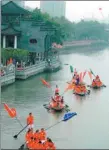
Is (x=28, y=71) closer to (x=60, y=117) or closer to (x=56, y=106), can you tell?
(x=56, y=106)

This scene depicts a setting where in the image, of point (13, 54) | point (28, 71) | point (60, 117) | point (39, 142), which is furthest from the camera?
point (13, 54)

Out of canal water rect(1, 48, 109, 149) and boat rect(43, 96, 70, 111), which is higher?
boat rect(43, 96, 70, 111)

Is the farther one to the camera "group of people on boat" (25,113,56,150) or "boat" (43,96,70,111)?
"boat" (43,96,70,111)

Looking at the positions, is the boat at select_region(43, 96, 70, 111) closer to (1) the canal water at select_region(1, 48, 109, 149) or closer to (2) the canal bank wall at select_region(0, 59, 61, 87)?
(1) the canal water at select_region(1, 48, 109, 149)

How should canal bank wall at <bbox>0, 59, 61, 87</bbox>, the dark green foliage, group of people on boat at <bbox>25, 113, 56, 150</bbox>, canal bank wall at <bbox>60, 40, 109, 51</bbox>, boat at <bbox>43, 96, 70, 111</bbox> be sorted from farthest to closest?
canal bank wall at <bbox>60, 40, 109, 51</bbox> < the dark green foliage < canal bank wall at <bbox>0, 59, 61, 87</bbox> < boat at <bbox>43, 96, 70, 111</bbox> < group of people on boat at <bbox>25, 113, 56, 150</bbox>

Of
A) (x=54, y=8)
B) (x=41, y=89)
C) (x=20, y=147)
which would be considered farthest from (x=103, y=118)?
(x=54, y=8)

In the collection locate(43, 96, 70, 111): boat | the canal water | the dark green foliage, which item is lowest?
the canal water

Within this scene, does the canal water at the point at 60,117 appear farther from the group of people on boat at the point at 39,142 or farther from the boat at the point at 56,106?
the group of people on boat at the point at 39,142

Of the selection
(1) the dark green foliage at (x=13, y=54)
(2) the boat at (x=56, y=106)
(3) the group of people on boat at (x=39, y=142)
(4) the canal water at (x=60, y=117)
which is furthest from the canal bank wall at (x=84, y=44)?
(3) the group of people on boat at (x=39, y=142)

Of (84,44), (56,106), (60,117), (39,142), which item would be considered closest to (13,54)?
(56,106)

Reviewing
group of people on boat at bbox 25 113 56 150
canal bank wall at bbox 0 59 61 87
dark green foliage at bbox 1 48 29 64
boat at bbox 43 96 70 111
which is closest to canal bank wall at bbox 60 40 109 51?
canal bank wall at bbox 0 59 61 87

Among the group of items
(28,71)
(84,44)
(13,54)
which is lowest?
(84,44)

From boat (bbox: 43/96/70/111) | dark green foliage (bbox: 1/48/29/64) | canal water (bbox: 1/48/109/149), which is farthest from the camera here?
dark green foliage (bbox: 1/48/29/64)

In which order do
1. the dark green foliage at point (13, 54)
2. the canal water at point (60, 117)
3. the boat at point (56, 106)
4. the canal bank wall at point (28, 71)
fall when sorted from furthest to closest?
the dark green foliage at point (13, 54), the canal bank wall at point (28, 71), the boat at point (56, 106), the canal water at point (60, 117)
